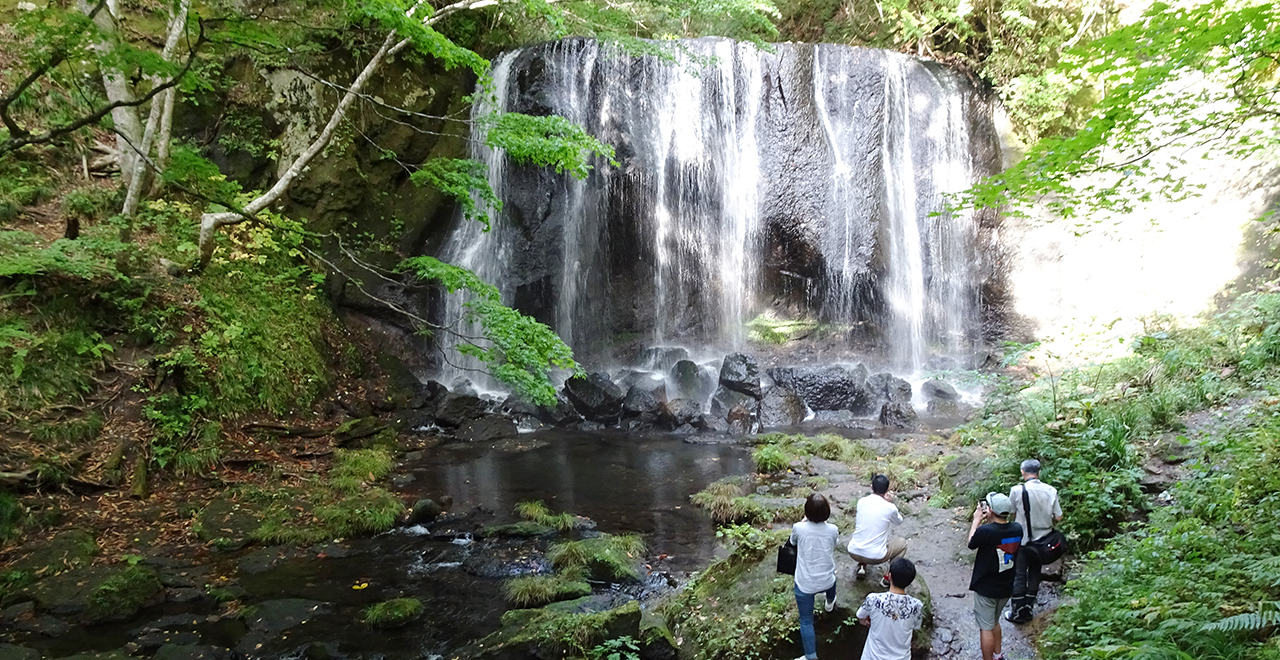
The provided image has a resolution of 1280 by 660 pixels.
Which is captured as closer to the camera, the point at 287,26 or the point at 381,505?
the point at 381,505

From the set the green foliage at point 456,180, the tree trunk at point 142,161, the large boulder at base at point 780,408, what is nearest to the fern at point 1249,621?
the green foliage at point 456,180

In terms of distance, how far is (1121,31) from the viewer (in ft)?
16.9

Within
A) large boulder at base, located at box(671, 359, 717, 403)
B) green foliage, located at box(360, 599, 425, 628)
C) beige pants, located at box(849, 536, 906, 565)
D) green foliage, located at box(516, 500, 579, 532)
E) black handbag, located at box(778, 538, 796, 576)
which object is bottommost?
green foliage, located at box(360, 599, 425, 628)

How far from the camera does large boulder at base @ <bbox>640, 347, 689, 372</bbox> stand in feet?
55.0

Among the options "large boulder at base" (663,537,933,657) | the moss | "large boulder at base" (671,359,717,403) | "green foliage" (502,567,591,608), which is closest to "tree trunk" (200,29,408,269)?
the moss

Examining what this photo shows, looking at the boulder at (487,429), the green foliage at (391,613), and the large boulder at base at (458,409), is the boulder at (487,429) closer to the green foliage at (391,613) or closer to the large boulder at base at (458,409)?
the large boulder at base at (458,409)

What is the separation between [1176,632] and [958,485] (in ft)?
13.3

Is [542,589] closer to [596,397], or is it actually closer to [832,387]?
[596,397]

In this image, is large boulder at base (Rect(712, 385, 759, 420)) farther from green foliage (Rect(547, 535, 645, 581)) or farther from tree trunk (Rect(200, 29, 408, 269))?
tree trunk (Rect(200, 29, 408, 269))

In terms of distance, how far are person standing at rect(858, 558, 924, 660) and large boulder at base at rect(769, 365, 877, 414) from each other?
11.2 metres

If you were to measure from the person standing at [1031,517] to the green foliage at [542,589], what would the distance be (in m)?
3.79

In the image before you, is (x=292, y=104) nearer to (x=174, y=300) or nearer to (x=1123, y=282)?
(x=174, y=300)

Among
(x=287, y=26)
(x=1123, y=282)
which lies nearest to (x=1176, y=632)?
(x=287, y=26)

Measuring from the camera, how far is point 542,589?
21.0 ft
